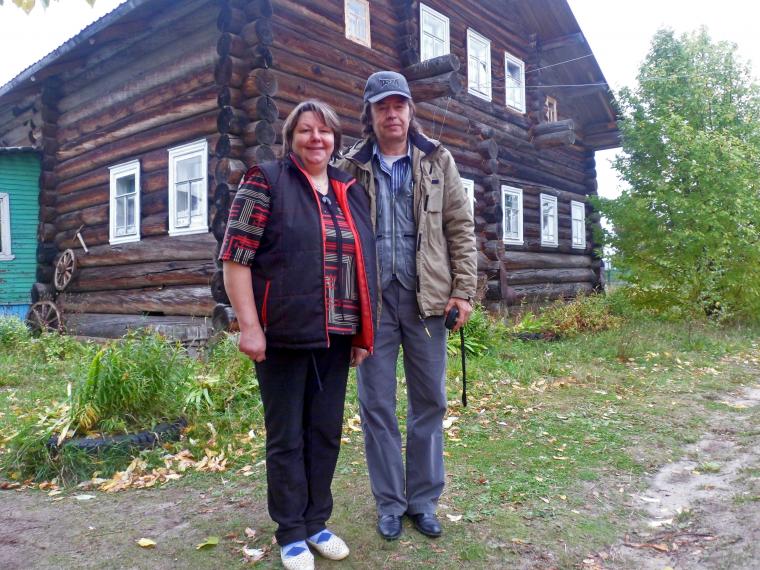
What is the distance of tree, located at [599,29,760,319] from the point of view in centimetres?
1002

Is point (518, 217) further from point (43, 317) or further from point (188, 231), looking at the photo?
point (43, 317)

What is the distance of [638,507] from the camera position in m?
3.31

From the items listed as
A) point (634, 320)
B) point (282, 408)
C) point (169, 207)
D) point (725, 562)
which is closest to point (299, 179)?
point (282, 408)

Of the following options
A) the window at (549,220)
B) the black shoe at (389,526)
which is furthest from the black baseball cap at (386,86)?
the window at (549,220)

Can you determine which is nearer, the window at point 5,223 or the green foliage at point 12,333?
the green foliage at point 12,333

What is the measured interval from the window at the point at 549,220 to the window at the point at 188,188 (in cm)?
916

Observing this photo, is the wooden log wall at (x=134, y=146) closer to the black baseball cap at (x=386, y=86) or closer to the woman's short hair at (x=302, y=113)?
the black baseball cap at (x=386, y=86)

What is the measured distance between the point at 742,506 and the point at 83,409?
13.3 ft

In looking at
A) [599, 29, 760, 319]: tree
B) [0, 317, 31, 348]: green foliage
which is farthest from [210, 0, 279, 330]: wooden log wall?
[599, 29, 760, 319]: tree

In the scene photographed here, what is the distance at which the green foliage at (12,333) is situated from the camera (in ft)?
28.7

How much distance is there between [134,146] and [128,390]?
6.01m

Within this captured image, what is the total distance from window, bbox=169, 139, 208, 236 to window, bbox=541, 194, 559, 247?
916 centimetres

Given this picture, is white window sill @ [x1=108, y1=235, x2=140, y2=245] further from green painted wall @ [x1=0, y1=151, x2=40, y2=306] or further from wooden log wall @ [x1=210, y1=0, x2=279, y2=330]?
green painted wall @ [x1=0, y1=151, x2=40, y2=306]

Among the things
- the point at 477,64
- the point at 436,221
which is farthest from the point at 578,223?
the point at 436,221
